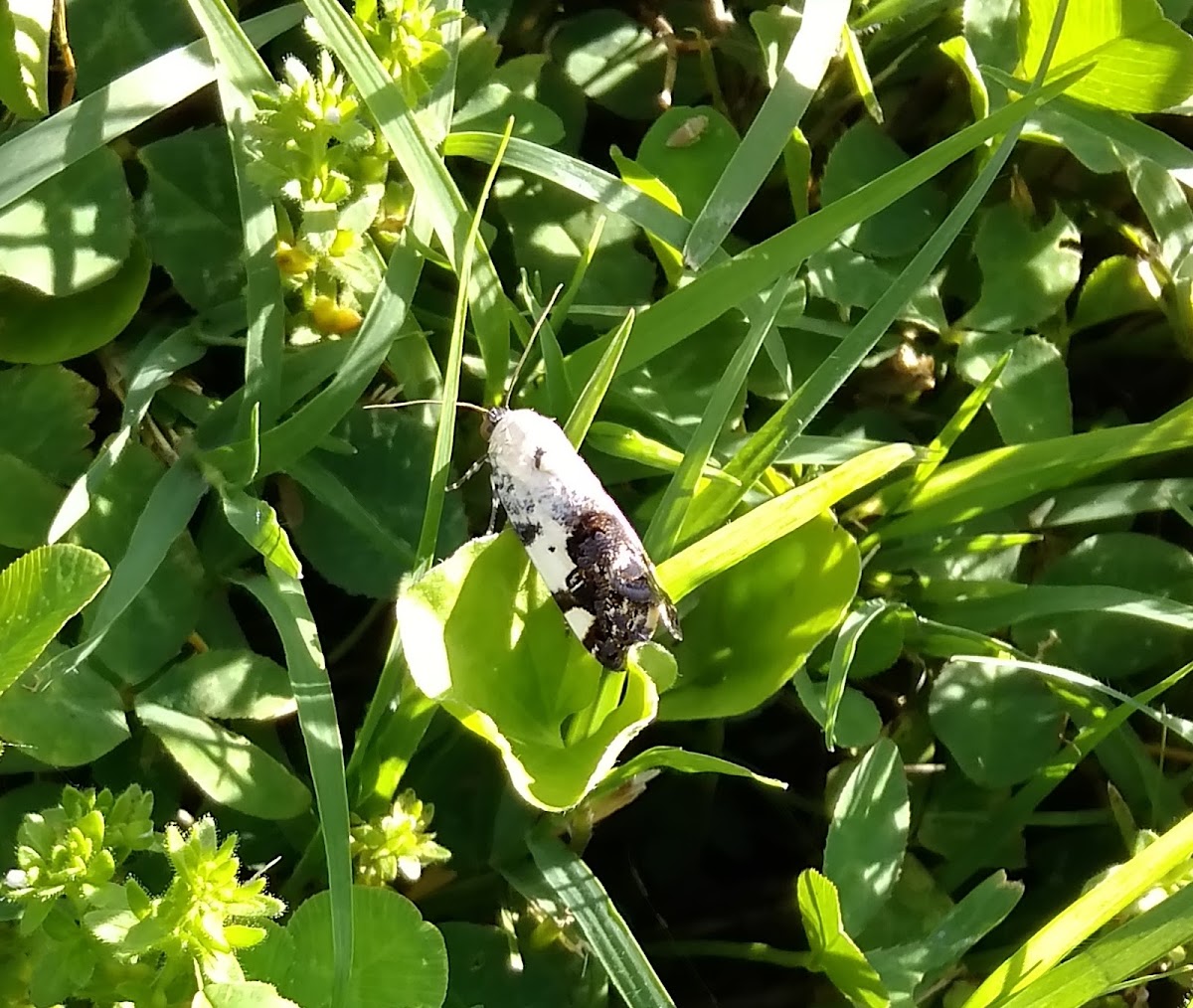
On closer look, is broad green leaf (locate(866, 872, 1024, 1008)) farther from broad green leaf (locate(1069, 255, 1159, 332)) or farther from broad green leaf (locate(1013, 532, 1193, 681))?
broad green leaf (locate(1069, 255, 1159, 332))

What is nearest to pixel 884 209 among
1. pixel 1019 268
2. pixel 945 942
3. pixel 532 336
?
pixel 1019 268

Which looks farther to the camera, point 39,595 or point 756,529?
point 756,529

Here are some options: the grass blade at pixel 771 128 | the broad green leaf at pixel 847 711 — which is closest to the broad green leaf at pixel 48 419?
the grass blade at pixel 771 128

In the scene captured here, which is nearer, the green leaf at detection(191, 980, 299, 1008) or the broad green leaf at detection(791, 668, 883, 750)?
the green leaf at detection(191, 980, 299, 1008)

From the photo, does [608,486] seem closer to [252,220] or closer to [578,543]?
[578,543]

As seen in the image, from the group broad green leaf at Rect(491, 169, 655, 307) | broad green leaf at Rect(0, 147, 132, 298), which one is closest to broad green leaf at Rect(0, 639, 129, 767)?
broad green leaf at Rect(0, 147, 132, 298)

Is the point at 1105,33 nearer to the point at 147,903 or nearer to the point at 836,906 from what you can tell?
the point at 836,906
